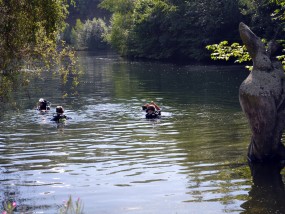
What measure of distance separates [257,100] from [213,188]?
3.20 m

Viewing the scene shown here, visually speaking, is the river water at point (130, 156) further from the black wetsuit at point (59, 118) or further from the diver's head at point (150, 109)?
the diver's head at point (150, 109)

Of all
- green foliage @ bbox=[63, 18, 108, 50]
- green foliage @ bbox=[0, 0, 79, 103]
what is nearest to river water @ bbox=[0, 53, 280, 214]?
green foliage @ bbox=[0, 0, 79, 103]

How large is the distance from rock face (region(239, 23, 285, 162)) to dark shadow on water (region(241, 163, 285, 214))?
0.46 meters

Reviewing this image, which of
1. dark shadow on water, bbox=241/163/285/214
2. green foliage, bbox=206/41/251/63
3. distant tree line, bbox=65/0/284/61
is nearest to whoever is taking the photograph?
dark shadow on water, bbox=241/163/285/214

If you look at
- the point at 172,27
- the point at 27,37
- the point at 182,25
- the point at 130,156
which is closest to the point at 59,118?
the point at 130,156

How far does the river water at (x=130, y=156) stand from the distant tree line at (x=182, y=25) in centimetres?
2599

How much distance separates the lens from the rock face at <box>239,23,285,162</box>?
1883cm

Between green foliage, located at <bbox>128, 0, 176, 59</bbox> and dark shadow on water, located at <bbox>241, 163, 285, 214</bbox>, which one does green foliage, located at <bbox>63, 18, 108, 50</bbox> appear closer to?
green foliage, located at <bbox>128, 0, 176, 59</bbox>

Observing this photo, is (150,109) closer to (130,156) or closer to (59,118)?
(59,118)

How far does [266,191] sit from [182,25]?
6970cm

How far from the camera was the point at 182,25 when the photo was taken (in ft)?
280

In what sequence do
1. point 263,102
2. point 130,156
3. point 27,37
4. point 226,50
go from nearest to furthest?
point 27,37
point 263,102
point 226,50
point 130,156

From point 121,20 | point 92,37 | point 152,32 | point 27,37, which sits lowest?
point 27,37

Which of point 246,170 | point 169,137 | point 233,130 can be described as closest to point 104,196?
point 246,170
